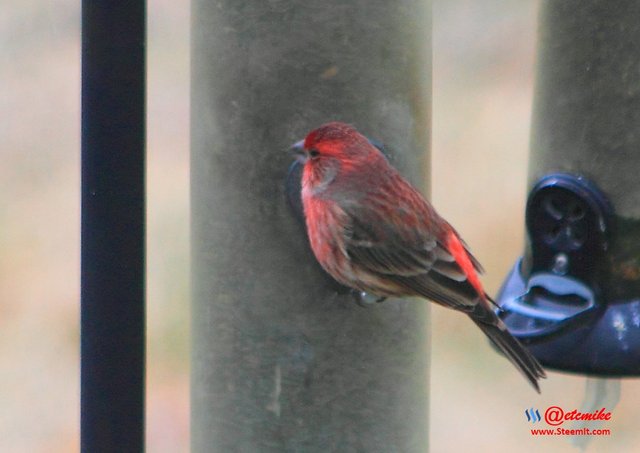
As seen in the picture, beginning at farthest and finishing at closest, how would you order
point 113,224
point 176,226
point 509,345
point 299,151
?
1. point 176,226
2. point 299,151
3. point 509,345
4. point 113,224

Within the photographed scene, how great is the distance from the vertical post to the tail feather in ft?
3.62

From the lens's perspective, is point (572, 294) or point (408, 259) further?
point (572, 294)

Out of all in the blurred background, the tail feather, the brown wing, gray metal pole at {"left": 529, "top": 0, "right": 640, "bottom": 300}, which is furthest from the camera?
the blurred background

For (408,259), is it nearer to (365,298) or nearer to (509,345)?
(365,298)

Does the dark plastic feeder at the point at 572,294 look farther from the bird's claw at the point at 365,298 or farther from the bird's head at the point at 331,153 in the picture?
the bird's head at the point at 331,153

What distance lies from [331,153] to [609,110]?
0.94 meters

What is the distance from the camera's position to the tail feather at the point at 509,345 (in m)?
4.62

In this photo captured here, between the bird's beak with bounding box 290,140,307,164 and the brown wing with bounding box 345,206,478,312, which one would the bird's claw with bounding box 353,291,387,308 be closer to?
the brown wing with bounding box 345,206,478,312

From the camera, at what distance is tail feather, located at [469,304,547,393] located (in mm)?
4625

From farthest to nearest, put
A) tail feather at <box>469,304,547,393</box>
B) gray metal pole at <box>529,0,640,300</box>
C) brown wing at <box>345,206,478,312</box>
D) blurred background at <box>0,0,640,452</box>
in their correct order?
blurred background at <box>0,0,640,452</box> → gray metal pole at <box>529,0,640,300</box> → brown wing at <box>345,206,478,312</box> → tail feather at <box>469,304,547,393</box>

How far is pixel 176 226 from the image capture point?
8.42 meters

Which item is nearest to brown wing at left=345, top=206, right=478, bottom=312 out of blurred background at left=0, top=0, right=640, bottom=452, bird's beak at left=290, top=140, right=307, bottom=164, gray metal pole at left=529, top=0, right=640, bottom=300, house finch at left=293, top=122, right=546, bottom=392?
house finch at left=293, top=122, right=546, bottom=392

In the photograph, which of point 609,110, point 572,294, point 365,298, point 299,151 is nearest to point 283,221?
point 299,151

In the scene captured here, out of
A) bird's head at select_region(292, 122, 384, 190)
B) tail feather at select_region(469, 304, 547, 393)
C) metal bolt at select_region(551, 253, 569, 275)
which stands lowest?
tail feather at select_region(469, 304, 547, 393)
